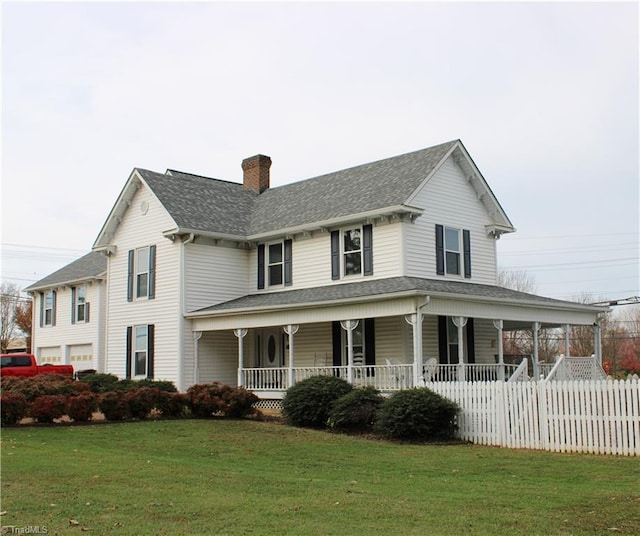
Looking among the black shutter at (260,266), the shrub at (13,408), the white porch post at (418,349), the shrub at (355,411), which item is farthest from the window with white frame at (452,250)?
the shrub at (13,408)

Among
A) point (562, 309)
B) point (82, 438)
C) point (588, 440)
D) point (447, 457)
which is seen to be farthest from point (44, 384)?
point (562, 309)

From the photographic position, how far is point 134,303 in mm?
30688

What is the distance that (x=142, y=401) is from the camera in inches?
843

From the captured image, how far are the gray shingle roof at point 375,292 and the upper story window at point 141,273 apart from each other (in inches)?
111

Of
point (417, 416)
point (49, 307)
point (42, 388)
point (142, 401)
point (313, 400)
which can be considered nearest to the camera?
point (417, 416)

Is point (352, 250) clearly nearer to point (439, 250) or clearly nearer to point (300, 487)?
point (439, 250)

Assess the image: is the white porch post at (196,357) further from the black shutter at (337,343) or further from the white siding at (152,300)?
the black shutter at (337,343)

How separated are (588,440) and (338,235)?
41.4 feet

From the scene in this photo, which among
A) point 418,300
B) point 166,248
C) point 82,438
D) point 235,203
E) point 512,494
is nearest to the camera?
point 512,494

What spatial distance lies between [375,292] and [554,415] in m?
6.86

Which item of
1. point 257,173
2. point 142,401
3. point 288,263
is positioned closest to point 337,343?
point 288,263

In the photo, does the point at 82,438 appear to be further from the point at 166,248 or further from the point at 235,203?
the point at 235,203

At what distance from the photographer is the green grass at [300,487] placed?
8.49 m

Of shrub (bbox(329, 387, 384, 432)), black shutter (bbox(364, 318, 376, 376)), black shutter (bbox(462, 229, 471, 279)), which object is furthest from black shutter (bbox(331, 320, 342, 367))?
shrub (bbox(329, 387, 384, 432))
